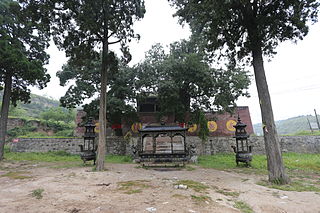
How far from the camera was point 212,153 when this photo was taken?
47.7 ft

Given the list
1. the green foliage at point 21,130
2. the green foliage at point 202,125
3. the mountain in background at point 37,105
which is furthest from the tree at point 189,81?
the mountain in background at point 37,105

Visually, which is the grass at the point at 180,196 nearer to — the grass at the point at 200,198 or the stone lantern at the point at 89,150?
the grass at the point at 200,198

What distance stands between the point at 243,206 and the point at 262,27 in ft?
19.5

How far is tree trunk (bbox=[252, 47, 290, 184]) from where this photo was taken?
547cm

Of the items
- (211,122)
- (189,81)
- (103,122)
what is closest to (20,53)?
(103,122)

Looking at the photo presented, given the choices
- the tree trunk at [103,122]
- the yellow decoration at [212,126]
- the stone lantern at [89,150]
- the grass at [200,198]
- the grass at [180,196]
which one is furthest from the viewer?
the yellow decoration at [212,126]

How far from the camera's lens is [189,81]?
1325 centimetres

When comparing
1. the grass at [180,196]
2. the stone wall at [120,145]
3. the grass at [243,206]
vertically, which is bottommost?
the grass at [243,206]

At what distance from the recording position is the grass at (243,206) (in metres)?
3.07

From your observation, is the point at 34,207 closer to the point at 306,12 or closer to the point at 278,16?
the point at 278,16

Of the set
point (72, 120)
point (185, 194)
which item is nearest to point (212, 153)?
point (185, 194)

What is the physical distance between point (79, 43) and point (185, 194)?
8421 mm

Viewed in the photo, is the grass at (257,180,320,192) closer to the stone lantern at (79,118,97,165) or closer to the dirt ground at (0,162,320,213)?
the dirt ground at (0,162,320,213)

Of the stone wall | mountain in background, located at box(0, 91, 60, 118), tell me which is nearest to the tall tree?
the stone wall
